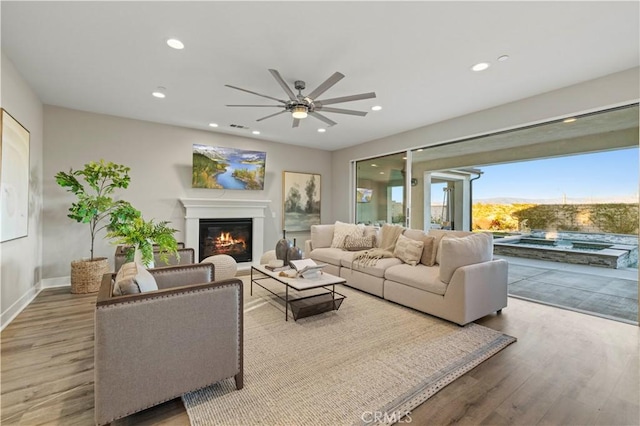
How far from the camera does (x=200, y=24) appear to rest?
220cm

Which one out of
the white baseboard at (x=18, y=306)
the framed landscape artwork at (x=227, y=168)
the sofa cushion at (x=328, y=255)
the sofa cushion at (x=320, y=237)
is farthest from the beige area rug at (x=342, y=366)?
the framed landscape artwork at (x=227, y=168)

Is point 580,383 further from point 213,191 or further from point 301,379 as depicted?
point 213,191

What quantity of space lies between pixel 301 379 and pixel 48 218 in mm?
4514

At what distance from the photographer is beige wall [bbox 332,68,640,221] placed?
2908 millimetres

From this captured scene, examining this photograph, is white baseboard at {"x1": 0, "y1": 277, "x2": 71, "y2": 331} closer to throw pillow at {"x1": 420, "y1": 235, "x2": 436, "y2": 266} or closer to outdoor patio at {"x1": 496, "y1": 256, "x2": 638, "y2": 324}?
throw pillow at {"x1": 420, "y1": 235, "x2": 436, "y2": 266}

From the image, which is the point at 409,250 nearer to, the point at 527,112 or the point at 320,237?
the point at 320,237

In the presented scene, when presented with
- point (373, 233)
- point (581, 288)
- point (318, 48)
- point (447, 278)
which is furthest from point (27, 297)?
point (581, 288)

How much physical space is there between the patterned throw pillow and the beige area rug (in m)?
1.53

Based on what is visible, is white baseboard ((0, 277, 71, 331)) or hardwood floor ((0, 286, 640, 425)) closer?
hardwood floor ((0, 286, 640, 425))

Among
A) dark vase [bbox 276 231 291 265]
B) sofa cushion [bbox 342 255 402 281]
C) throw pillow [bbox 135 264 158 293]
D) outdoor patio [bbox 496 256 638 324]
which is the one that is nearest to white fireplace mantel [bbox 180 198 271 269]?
dark vase [bbox 276 231 291 265]

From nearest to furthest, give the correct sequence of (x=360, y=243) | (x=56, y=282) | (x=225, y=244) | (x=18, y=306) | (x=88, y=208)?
(x=18, y=306) < (x=88, y=208) < (x=56, y=282) < (x=360, y=243) < (x=225, y=244)

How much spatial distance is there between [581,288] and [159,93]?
6.58 metres

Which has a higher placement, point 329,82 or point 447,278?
point 329,82

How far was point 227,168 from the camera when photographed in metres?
5.32
